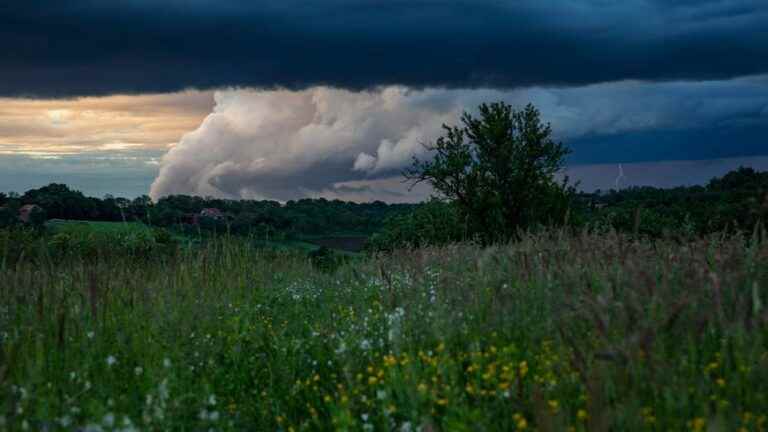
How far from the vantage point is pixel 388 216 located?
124 ft

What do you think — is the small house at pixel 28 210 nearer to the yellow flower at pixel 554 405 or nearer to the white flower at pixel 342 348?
the white flower at pixel 342 348

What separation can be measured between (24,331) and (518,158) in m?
15.0

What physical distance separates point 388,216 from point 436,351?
101ft

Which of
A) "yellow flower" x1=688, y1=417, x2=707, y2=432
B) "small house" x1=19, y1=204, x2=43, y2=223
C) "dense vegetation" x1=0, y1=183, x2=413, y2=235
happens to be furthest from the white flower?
"small house" x1=19, y1=204, x2=43, y2=223

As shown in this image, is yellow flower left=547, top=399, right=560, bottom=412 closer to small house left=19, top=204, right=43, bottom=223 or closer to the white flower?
the white flower

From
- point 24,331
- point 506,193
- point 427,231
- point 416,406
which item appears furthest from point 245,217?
point 416,406

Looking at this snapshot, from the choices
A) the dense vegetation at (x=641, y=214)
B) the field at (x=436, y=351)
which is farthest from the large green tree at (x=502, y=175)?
the field at (x=436, y=351)

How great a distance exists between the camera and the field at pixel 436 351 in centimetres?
501

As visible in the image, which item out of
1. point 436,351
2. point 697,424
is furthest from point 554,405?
point 436,351

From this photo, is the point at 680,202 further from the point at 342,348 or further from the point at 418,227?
the point at 342,348

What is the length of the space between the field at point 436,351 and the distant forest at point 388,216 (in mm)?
5806

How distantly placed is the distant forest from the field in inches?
229

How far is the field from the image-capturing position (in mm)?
5008

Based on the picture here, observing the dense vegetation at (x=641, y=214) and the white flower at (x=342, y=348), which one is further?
the dense vegetation at (x=641, y=214)
